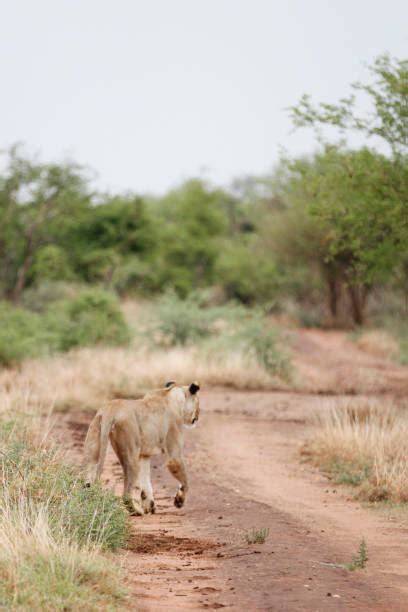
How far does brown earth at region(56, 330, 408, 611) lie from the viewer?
6.70m

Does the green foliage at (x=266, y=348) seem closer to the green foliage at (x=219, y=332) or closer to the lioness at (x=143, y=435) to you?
the green foliage at (x=219, y=332)

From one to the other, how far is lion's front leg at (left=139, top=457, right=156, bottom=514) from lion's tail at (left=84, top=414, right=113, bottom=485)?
61 cm

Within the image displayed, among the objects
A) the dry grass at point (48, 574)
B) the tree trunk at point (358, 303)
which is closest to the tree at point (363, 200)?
the dry grass at point (48, 574)

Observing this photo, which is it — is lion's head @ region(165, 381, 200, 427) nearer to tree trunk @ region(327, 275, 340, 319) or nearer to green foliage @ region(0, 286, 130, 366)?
green foliage @ region(0, 286, 130, 366)

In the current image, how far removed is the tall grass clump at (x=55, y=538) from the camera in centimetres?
590

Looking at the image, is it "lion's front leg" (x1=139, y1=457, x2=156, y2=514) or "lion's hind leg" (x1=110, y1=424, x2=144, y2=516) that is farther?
"lion's front leg" (x1=139, y1=457, x2=156, y2=514)

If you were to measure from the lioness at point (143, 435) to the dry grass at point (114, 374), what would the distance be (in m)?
7.58

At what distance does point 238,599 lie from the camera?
6578mm

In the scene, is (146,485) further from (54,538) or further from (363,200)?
(363,200)

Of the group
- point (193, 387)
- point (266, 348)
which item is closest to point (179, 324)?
point (266, 348)

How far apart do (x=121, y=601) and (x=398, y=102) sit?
1290 cm

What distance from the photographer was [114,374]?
20312 millimetres

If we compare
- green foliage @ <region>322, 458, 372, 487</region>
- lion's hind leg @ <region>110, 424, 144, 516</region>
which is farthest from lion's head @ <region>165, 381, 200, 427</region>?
green foliage @ <region>322, 458, 372, 487</region>

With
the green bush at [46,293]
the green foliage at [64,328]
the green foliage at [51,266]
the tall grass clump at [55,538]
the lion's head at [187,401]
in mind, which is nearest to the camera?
the tall grass clump at [55,538]
